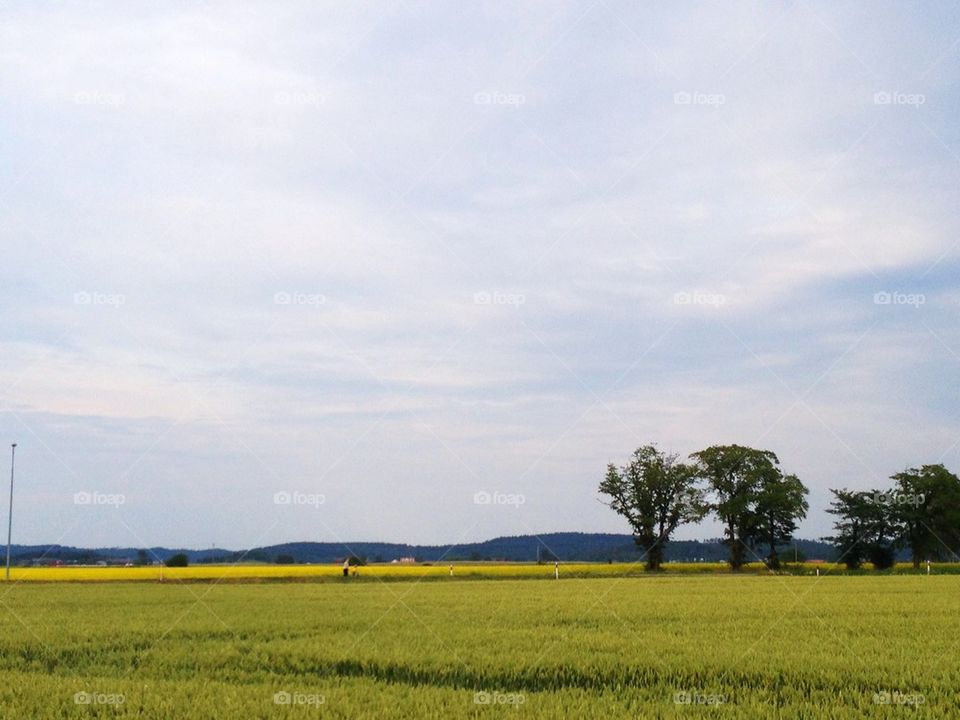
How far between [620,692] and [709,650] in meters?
4.08

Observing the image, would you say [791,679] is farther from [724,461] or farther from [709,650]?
[724,461]

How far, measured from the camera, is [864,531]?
10431 centimetres

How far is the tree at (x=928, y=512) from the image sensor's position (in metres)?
106

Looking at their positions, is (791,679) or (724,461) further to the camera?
(724,461)

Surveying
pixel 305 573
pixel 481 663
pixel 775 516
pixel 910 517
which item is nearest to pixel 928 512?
pixel 910 517

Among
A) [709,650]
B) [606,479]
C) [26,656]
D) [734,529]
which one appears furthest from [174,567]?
[709,650]

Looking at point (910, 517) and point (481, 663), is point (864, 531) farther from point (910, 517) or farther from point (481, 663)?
point (481, 663)

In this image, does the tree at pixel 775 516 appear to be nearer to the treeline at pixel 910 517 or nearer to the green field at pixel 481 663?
the treeline at pixel 910 517

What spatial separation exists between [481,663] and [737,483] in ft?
292

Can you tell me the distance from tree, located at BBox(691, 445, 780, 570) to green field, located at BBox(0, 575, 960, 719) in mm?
70868

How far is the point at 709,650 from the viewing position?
17.7 metres

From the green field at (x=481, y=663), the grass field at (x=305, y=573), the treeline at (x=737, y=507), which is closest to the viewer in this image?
the green field at (x=481, y=663)

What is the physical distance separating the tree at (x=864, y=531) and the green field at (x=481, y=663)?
75453 millimetres

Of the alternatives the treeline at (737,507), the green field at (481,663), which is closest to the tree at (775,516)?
the treeline at (737,507)
